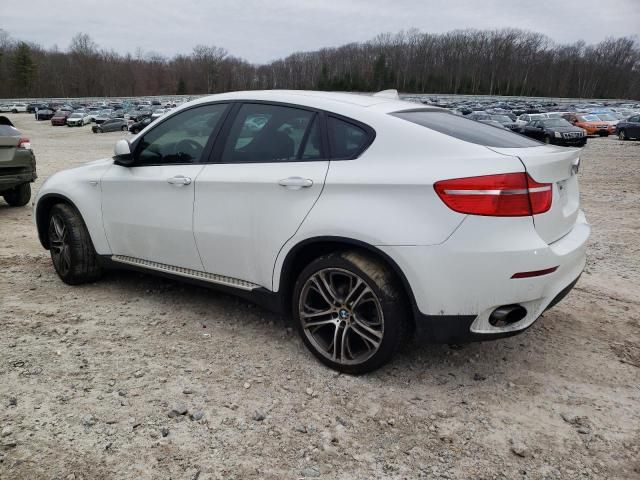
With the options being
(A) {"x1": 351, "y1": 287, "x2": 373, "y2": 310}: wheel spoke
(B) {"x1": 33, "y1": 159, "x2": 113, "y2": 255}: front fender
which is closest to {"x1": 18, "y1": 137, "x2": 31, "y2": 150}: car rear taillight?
(B) {"x1": 33, "y1": 159, "x2": 113, "y2": 255}: front fender

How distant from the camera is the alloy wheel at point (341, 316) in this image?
2.93 metres

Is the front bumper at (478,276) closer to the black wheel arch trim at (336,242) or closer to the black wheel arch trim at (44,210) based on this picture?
the black wheel arch trim at (336,242)

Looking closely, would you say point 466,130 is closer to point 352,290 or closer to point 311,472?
point 352,290

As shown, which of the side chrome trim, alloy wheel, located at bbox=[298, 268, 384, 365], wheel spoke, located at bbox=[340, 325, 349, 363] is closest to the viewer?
alloy wheel, located at bbox=[298, 268, 384, 365]

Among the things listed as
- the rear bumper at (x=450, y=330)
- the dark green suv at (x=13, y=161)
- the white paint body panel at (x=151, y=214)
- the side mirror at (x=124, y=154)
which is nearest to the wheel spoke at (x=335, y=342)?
the rear bumper at (x=450, y=330)

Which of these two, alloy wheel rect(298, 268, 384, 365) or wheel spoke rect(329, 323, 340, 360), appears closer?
alloy wheel rect(298, 268, 384, 365)

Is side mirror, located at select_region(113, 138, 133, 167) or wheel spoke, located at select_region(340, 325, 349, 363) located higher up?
side mirror, located at select_region(113, 138, 133, 167)

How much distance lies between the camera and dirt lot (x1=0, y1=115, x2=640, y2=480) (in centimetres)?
237

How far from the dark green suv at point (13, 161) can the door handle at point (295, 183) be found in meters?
6.57

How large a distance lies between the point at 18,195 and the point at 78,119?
48445mm

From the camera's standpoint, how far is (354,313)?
2.99 m

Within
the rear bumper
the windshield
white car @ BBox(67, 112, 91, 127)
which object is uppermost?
the windshield

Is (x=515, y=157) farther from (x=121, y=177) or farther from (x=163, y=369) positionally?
(x=121, y=177)

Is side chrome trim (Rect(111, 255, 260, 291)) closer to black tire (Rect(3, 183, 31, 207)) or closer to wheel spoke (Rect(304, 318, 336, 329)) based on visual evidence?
wheel spoke (Rect(304, 318, 336, 329))
